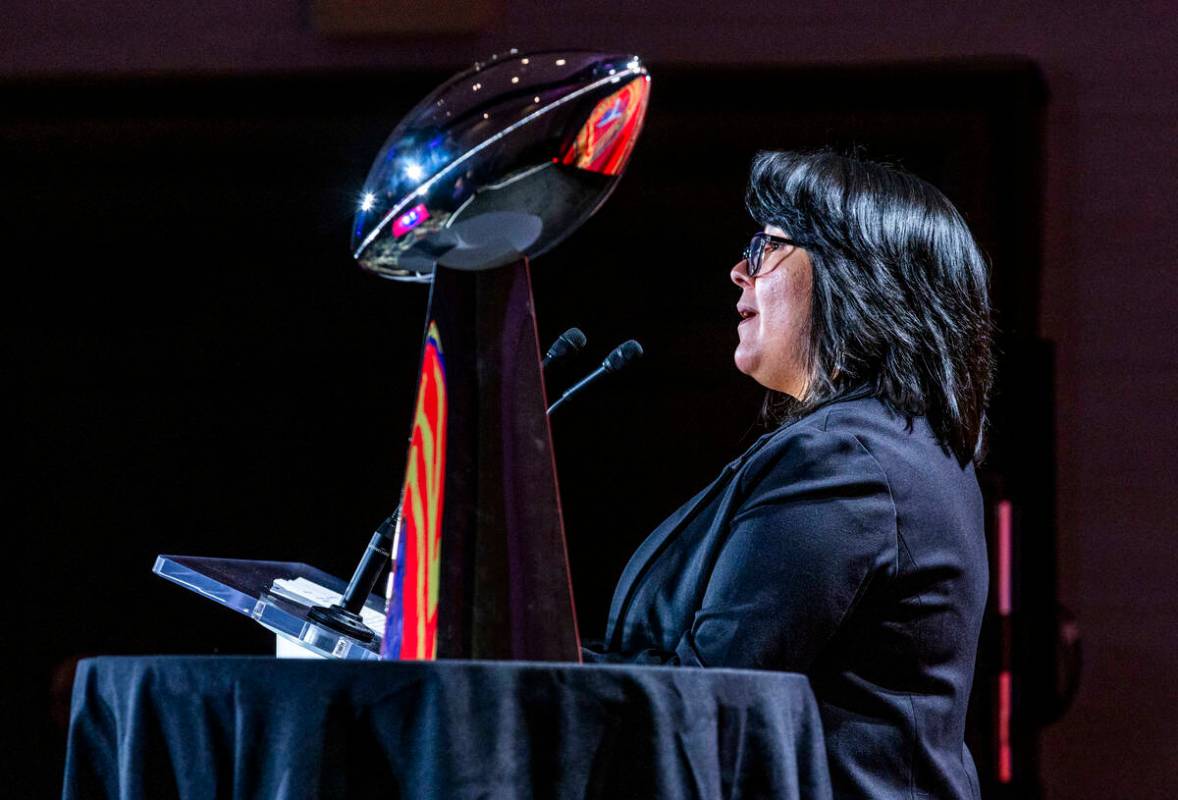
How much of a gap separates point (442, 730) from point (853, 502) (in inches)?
22.9

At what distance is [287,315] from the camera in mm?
3152

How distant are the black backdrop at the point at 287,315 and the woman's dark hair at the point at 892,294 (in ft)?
4.91

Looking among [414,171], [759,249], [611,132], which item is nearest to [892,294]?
[759,249]

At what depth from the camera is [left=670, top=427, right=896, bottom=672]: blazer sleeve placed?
1149mm

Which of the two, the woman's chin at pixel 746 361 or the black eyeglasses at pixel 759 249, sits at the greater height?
the black eyeglasses at pixel 759 249

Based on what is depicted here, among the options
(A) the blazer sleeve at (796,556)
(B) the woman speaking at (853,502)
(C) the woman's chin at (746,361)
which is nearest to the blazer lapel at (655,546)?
(B) the woman speaking at (853,502)

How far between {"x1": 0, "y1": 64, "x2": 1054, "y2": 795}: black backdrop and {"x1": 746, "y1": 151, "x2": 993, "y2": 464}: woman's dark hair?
1497mm

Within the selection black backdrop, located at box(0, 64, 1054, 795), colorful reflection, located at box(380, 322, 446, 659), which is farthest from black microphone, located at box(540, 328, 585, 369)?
black backdrop, located at box(0, 64, 1054, 795)

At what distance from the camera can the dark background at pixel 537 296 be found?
3080mm

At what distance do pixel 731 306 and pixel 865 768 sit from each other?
198cm

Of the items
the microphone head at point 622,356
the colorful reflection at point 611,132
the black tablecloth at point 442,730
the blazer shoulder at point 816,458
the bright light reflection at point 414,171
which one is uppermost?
the colorful reflection at point 611,132

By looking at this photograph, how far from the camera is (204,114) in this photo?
3.24 metres

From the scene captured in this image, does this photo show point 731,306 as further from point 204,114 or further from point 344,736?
point 344,736

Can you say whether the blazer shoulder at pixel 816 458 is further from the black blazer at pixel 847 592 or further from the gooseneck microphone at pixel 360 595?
the gooseneck microphone at pixel 360 595
